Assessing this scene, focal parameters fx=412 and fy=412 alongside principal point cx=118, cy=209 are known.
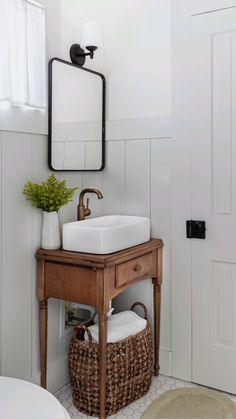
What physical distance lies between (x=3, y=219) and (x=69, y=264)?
1.22 ft

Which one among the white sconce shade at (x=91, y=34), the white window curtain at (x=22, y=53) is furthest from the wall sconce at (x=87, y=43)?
the white window curtain at (x=22, y=53)

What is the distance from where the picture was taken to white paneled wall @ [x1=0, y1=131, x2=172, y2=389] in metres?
1.93

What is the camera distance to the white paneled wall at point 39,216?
6.33 ft

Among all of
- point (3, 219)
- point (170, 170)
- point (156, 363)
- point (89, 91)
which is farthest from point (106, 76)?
point (156, 363)

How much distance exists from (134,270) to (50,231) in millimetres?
469

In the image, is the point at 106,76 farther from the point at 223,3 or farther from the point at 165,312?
the point at 165,312

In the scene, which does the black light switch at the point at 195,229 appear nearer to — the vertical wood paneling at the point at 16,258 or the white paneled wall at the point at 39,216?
the white paneled wall at the point at 39,216

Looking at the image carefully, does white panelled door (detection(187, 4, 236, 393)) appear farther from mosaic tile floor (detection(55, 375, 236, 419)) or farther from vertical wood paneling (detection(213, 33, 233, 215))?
mosaic tile floor (detection(55, 375, 236, 419))

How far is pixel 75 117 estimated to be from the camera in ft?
7.55

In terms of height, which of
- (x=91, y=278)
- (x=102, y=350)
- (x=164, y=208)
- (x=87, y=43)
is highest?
(x=87, y=43)

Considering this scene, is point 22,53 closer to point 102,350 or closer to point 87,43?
point 87,43

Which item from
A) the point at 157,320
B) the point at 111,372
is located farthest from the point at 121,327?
the point at 157,320

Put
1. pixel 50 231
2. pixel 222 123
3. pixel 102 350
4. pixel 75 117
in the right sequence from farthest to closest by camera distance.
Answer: pixel 75 117
pixel 222 123
pixel 50 231
pixel 102 350

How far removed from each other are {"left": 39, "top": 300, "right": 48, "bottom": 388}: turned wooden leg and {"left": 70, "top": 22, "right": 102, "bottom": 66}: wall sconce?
1327 millimetres
